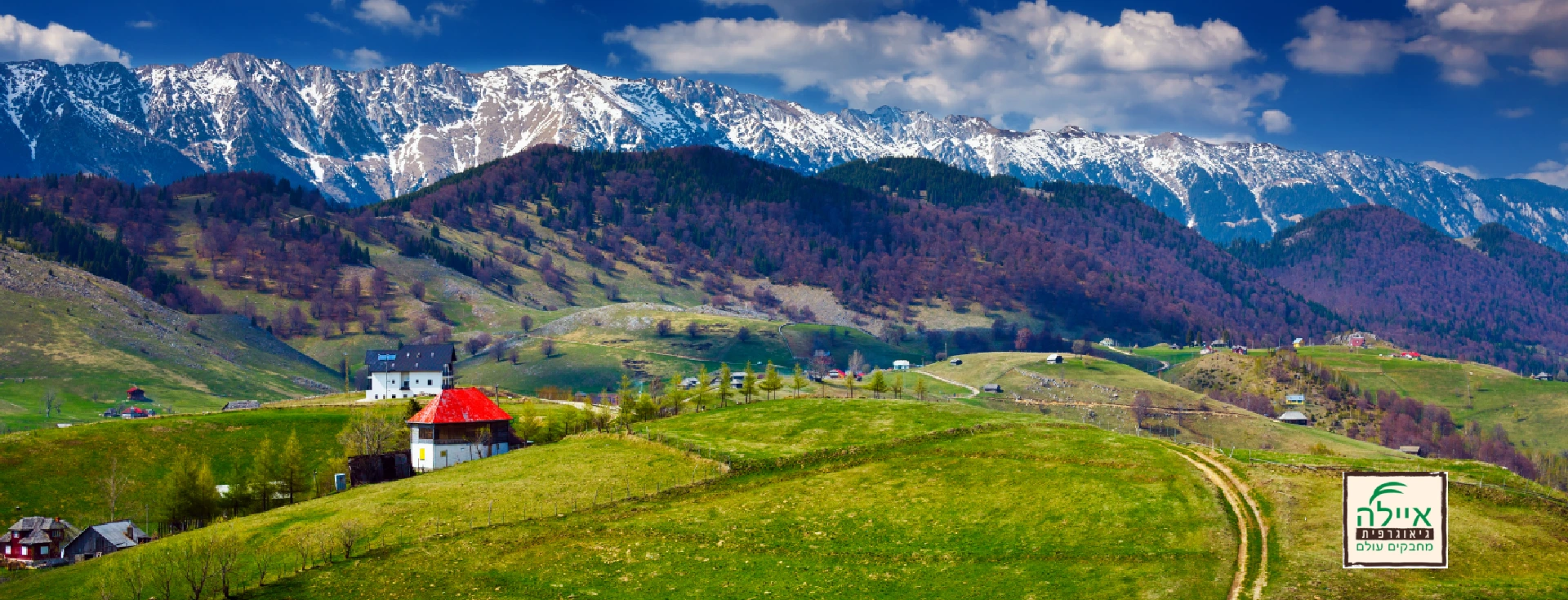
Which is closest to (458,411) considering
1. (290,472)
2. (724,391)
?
(290,472)

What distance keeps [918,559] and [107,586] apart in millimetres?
50319

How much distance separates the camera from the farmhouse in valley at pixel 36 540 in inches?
3659

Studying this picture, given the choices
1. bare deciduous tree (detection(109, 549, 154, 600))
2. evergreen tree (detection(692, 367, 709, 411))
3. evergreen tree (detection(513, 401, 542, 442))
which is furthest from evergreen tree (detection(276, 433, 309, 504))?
evergreen tree (detection(692, 367, 709, 411))

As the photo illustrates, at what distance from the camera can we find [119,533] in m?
92.8

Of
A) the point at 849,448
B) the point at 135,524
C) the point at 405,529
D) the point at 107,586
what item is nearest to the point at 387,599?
the point at 405,529

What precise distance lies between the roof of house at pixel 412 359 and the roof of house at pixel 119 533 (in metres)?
87.4

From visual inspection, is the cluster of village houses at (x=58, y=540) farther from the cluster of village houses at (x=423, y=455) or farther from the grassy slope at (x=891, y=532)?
the grassy slope at (x=891, y=532)

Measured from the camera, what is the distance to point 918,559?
2598 inches

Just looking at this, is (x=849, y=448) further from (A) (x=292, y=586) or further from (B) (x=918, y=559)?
(A) (x=292, y=586)

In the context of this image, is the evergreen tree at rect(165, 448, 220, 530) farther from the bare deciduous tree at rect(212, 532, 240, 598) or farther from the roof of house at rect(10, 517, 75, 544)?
the bare deciduous tree at rect(212, 532, 240, 598)

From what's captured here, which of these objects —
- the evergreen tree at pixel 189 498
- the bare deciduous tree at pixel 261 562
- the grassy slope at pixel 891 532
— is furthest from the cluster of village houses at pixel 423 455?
the bare deciduous tree at pixel 261 562

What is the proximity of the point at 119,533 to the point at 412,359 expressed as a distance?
92665 millimetres

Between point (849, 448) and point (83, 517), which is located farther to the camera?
point (83, 517)

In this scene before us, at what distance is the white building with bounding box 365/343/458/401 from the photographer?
18138 cm
